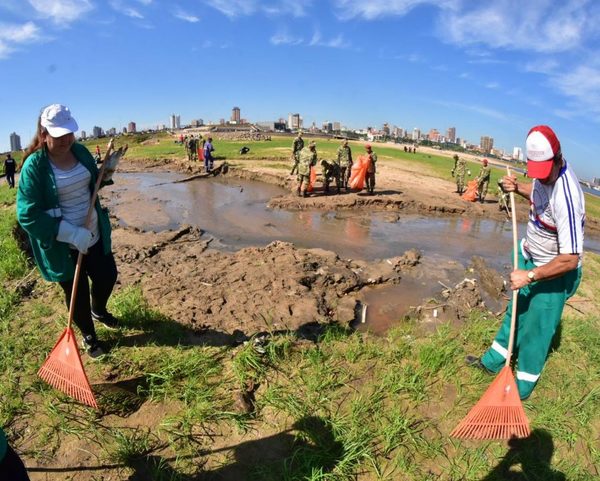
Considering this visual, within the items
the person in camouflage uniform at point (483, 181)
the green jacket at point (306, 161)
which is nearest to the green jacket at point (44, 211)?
the green jacket at point (306, 161)

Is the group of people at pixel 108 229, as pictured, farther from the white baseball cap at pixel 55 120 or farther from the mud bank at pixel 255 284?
the mud bank at pixel 255 284

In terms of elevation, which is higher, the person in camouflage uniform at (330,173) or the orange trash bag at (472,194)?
the person in camouflage uniform at (330,173)

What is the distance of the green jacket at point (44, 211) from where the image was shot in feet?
8.13

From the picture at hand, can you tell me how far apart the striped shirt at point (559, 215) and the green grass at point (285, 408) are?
1.25 m

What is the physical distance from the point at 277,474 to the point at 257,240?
5.64 meters

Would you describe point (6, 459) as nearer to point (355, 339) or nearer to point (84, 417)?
point (84, 417)

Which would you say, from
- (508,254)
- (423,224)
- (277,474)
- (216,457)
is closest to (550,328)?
(277,474)

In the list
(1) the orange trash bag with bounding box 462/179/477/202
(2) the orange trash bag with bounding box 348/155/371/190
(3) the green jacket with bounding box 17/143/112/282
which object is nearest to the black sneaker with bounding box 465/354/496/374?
(3) the green jacket with bounding box 17/143/112/282

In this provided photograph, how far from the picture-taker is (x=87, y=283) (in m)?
3.00

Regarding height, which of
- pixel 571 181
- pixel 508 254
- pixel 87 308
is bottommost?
pixel 508 254

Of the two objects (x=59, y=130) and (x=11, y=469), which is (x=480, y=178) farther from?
(x=11, y=469)

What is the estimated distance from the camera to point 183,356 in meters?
3.11

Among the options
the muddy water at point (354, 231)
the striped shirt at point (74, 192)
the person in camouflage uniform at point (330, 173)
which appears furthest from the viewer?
the person in camouflage uniform at point (330, 173)

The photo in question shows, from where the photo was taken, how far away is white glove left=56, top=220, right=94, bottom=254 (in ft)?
8.53
